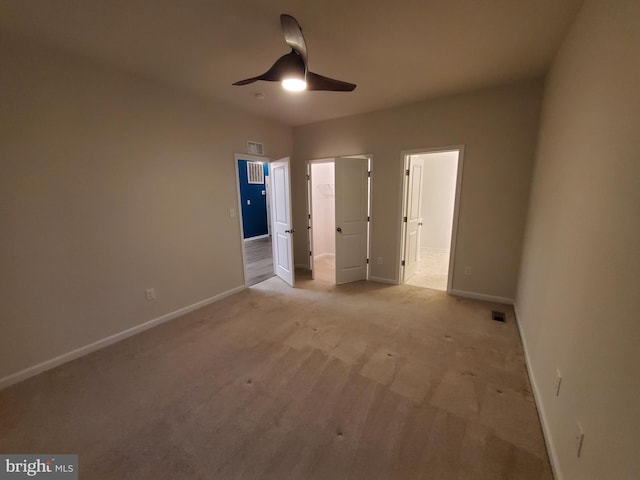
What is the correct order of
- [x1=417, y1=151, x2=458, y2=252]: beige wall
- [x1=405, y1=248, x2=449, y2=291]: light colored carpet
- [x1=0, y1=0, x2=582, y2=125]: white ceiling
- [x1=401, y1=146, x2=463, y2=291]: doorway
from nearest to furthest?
[x1=0, y1=0, x2=582, y2=125]: white ceiling → [x1=401, y1=146, x2=463, y2=291]: doorway → [x1=405, y1=248, x2=449, y2=291]: light colored carpet → [x1=417, y1=151, x2=458, y2=252]: beige wall

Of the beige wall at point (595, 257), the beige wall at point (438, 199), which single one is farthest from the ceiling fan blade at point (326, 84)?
the beige wall at point (438, 199)

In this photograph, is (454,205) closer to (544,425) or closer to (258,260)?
(544,425)

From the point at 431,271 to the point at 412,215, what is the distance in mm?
1272

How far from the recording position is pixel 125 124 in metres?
2.49

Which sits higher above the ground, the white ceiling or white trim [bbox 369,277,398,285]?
the white ceiling

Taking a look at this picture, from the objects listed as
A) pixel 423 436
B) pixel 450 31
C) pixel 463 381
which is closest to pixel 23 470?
pixel 423 436

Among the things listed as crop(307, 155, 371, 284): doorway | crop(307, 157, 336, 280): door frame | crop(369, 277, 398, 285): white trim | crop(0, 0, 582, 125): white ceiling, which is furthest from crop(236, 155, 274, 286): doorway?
crop(0, 0, 582, 125): white ceiling

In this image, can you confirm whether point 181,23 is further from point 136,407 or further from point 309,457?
point 309,457

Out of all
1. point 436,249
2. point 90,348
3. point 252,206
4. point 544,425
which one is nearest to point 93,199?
point 90,348

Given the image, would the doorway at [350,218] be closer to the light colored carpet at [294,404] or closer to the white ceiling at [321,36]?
the white ceiling at [321,36]

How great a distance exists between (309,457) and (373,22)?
9.37ft

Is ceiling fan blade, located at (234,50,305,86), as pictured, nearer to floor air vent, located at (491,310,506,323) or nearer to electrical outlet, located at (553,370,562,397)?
electrical outlet, located at (553,370,562,397)

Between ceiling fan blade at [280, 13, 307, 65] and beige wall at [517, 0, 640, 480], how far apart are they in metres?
1.63

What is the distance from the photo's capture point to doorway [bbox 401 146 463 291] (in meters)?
3.67
